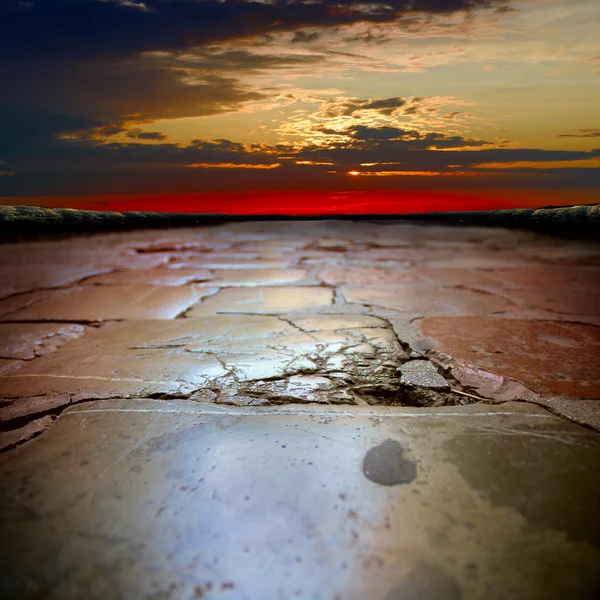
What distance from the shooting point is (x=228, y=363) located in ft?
4.29

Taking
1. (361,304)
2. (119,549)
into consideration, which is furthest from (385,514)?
(361,304)

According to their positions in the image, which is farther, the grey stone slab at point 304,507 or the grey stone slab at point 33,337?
the grey stone slab at point 33,337

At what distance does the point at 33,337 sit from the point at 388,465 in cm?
139

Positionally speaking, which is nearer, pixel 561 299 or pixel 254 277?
pixel 561 299

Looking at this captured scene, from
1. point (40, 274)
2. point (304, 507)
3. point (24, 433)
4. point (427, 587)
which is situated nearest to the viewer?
point (427, 587)

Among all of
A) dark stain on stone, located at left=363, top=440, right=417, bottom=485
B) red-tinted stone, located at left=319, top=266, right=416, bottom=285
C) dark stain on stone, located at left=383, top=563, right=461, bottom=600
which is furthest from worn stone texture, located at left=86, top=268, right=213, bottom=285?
dark stain on stone, located at left=383, top=563, right=461, bottom=600

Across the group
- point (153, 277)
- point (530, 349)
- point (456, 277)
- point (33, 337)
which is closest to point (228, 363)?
point (33, 337)

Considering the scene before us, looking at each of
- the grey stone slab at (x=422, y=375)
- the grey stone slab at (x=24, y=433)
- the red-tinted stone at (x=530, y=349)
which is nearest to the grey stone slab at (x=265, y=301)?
the red-tinted stone at (x=530, y=349)

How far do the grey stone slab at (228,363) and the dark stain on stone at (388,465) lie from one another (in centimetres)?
22

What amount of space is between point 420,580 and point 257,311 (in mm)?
1447

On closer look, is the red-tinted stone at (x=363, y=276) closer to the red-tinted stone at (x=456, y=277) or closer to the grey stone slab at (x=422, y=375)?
the red-tinted stone at (x=456, y=277)

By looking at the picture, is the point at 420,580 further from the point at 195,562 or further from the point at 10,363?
the point at 10,363

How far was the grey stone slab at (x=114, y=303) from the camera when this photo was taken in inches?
74.2

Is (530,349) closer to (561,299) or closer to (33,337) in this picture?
(561,299)
